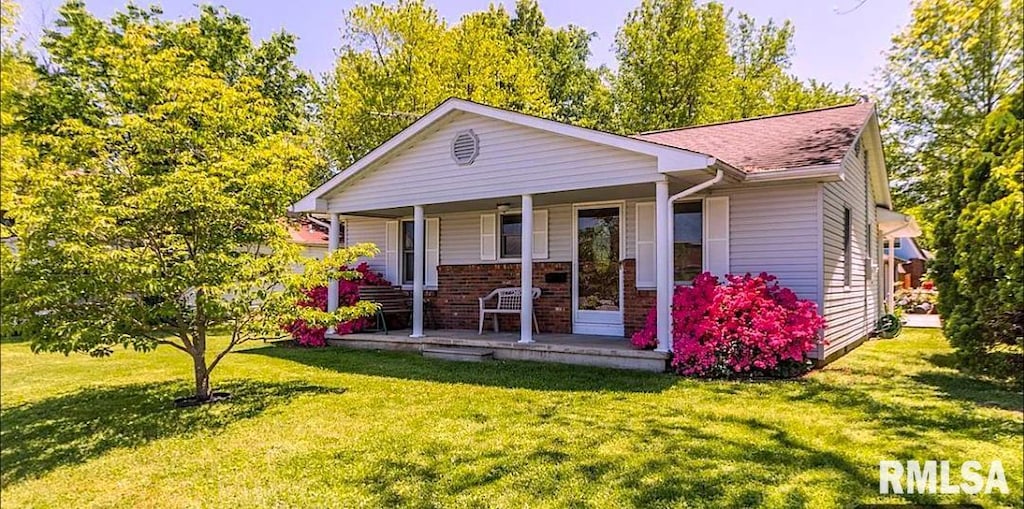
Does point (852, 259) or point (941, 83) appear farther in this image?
point (852, 259)

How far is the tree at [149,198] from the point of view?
218 centimetres

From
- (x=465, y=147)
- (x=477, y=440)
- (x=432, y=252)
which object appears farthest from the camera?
(x=432, y=252)

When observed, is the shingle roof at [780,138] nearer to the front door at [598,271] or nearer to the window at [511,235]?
the front door at [598,271]

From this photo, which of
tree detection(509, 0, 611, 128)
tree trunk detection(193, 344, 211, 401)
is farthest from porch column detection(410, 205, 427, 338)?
tree trunk detection(193, 344, 211, 401)

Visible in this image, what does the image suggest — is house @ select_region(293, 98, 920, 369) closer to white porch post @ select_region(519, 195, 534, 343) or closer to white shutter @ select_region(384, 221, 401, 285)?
white porch post @ select_region(519, 195, 534, 343)

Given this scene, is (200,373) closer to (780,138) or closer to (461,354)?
(461,354)

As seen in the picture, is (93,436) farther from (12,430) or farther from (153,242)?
(12,430)

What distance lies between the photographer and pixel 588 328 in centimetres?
839

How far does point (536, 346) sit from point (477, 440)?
10.9ft

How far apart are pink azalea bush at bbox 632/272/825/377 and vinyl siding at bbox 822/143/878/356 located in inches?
38.0

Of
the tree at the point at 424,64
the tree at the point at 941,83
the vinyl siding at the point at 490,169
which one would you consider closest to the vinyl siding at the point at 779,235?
the vinyl siding at the point at 490,169

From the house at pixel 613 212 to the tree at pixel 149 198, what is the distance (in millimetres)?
3191

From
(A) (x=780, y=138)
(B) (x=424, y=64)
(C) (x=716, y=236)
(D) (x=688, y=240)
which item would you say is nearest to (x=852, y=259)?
(A) (x=780, y=138)

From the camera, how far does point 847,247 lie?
8.20 meters
